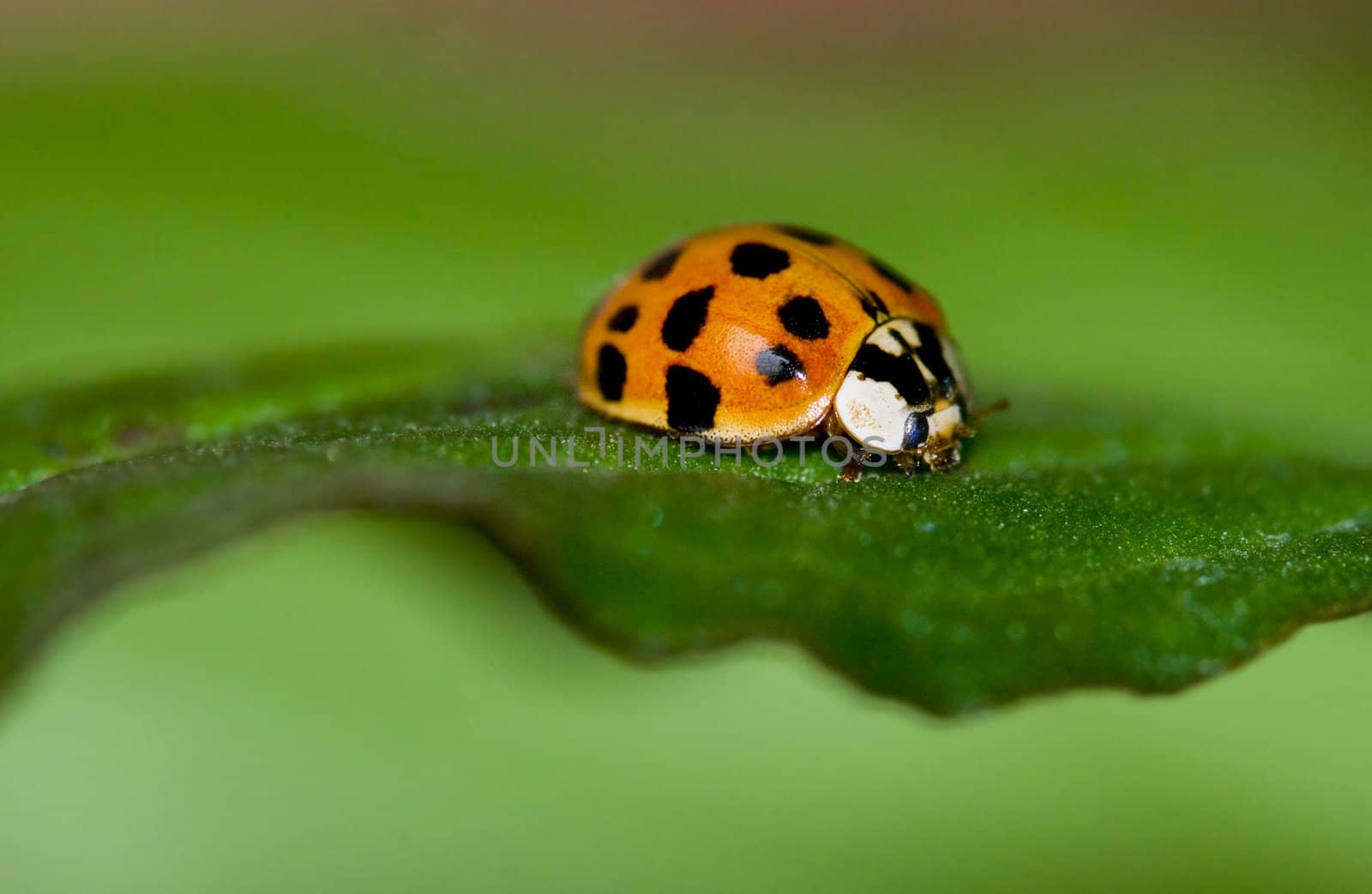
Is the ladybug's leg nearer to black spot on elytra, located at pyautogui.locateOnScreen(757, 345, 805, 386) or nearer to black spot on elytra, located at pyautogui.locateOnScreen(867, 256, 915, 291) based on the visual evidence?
black spot on elytra, located at pyautogui.locateOnScreen(757, 345, 805, 386)

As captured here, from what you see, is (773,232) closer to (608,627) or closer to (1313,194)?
(608,627)

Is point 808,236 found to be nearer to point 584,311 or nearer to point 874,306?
point 874,306

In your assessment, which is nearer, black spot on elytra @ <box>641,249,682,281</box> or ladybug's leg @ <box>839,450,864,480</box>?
ladybug's leg @ <box>839,450,864,480</box>

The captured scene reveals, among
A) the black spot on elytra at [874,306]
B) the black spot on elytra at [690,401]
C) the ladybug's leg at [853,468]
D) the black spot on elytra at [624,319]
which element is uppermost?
the black spot on elytra at [874,306]

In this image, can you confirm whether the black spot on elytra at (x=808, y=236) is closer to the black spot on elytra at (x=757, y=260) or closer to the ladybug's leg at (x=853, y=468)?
the black spot on elytra at (x=757, y=260)

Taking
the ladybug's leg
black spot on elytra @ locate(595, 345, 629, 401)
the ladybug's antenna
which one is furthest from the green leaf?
the ladybug's antenna

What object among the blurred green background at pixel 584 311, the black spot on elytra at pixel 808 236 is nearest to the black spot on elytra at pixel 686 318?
the black spot on elytra at pixel 808 236

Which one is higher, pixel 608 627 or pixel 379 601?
pixel 608 627

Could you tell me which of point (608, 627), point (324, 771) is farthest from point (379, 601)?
point (608, 627)
